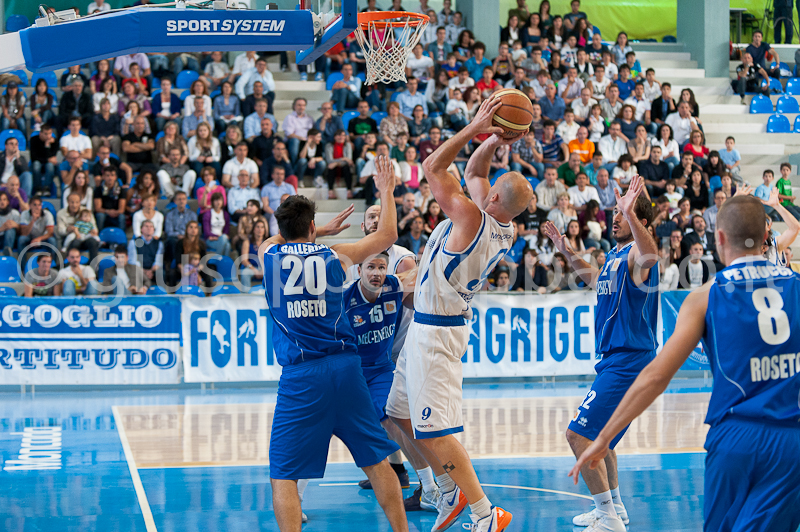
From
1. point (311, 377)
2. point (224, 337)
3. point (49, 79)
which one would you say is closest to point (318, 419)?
point (311, 377)

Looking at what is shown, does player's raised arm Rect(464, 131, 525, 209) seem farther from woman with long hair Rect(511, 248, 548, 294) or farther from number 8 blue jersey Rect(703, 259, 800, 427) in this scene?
woman with long hair Rect(511, 248, 548, 294)

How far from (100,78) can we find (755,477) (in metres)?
14.9

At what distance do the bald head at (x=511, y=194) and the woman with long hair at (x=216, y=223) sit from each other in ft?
29.6

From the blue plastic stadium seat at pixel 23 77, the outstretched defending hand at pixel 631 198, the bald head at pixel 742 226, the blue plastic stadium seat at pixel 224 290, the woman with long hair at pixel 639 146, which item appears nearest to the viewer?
the bald head at pixel 742 226

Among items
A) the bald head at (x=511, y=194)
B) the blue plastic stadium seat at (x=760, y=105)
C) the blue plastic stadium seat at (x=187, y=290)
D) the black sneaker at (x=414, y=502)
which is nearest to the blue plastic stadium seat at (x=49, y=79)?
the blue plastic stadium seat at (x=187, y=290)

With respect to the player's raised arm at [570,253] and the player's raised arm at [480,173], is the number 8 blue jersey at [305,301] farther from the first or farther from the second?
the player's raised arm at [570,253]

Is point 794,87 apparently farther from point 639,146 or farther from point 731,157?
point 639,146

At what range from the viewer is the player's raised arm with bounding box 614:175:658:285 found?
575cm

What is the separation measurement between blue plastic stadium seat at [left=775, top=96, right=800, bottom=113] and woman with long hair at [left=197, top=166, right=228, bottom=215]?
1385cm

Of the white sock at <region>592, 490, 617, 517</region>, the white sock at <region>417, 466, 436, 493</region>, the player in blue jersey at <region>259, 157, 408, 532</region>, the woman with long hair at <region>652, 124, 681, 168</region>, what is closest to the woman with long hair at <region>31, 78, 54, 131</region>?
the white sock at <region>417, 466, 436, 493</region>

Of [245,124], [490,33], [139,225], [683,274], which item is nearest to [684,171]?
[683,274]

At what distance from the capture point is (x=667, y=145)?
17594mm

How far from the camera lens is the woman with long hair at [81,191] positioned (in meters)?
14.2

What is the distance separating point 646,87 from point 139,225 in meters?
11.6
